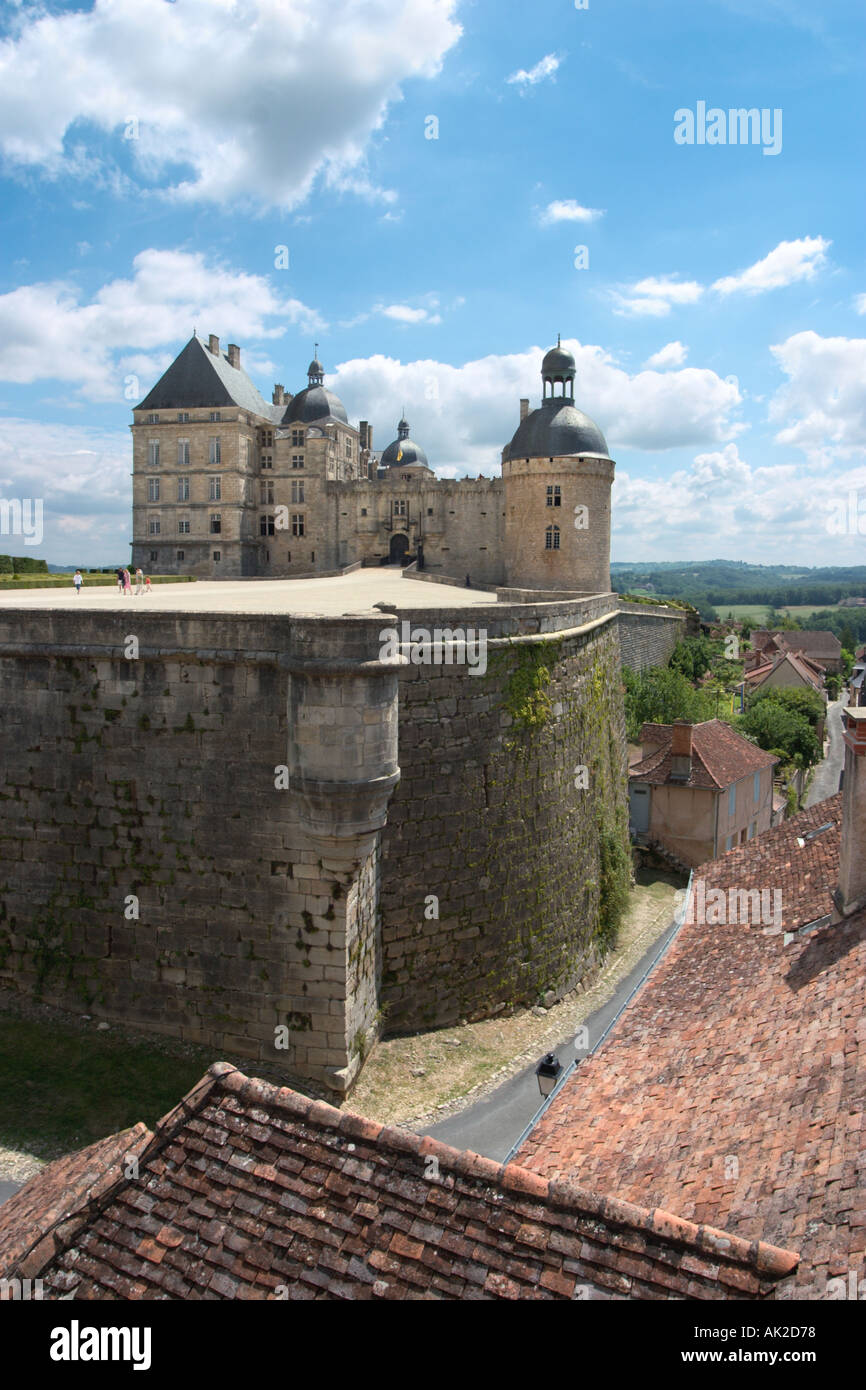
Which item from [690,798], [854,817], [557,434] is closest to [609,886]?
[690,798]

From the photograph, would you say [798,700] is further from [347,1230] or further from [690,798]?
[347,1230]

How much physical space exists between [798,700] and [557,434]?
2277 cm

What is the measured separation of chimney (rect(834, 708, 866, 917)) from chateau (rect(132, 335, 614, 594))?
1426 inches

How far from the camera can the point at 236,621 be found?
1161 cm

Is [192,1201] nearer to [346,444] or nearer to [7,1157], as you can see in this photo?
[7,1157]

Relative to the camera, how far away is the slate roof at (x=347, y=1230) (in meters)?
4.49

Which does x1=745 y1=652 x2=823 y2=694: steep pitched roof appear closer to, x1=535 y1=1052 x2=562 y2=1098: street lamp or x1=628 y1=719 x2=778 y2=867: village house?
x1=628 y1=719 x2=778 y2=867: village house

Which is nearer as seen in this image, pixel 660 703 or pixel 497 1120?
pixel 497 1120

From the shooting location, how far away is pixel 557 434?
43875 mm

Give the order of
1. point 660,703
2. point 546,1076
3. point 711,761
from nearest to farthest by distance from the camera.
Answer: point 546,1076, point 711,761, point 660,703

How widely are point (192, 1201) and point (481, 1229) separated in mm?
1749

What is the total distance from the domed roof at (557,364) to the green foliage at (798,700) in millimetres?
21446

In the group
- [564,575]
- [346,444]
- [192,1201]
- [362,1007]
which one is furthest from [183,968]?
[346,444]

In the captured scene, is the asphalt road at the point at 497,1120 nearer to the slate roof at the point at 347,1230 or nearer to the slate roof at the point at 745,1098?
the slate roof at the point at 745,1098
